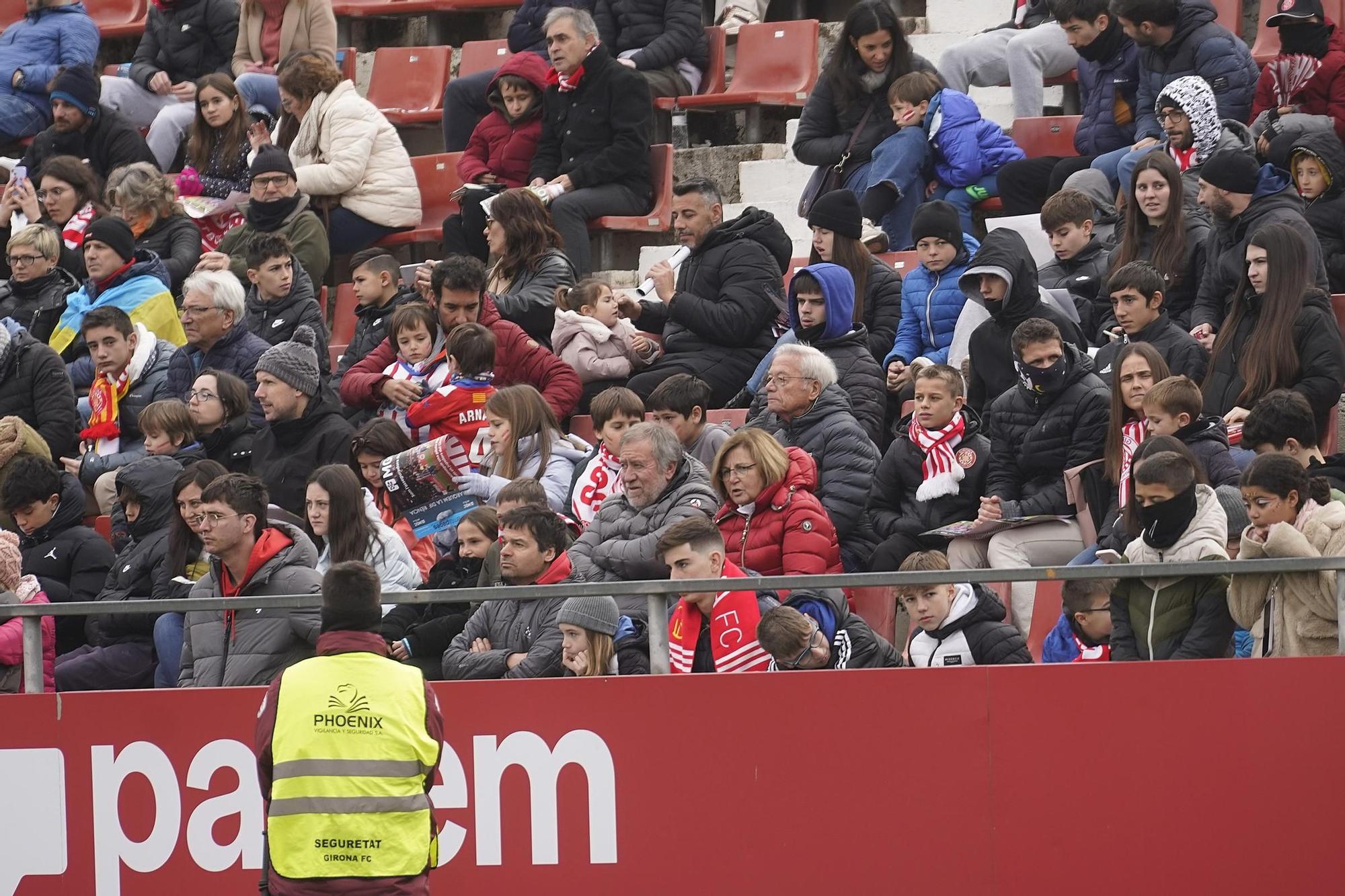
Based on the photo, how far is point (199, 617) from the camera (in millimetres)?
6996

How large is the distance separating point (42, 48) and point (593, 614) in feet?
26.6

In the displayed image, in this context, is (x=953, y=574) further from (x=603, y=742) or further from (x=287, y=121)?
(x=287, y=121)

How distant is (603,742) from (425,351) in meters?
2.99

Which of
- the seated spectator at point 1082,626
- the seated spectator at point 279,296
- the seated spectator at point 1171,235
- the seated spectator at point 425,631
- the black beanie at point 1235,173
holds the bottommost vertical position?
the seated spectator at point 425,631

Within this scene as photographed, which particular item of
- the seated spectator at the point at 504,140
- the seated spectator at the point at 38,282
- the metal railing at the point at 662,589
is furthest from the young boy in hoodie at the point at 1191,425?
the seated spectator at the point at 38,282

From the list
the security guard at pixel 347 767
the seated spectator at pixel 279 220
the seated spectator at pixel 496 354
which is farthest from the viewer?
the seated spectator at pixel 279 220

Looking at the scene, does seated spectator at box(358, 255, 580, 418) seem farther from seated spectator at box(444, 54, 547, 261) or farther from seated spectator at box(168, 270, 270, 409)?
seated spectator at box(444, 54, 547, 261)

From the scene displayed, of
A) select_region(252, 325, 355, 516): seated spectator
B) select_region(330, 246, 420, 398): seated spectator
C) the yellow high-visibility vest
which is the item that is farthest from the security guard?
select_region(330, 246, 420, 398): seated spectator

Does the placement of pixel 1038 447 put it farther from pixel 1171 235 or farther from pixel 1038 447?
pixel 1171 235

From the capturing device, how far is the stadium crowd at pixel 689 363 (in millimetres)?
6645

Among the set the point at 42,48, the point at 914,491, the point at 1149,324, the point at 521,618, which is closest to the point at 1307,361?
the point at 1149,324

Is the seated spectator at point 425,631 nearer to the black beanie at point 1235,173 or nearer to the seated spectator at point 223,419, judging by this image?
the seated spectator at point 223,419

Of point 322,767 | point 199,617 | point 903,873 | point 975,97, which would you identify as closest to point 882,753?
point 903,873

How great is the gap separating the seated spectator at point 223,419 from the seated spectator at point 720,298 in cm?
170
